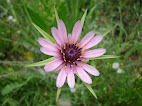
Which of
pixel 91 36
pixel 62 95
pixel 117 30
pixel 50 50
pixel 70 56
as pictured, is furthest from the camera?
pixel 117 30

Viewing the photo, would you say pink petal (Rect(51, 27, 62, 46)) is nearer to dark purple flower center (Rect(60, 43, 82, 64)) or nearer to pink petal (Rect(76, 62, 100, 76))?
dark purple flower center (Rect(60, 43, 82, 64))

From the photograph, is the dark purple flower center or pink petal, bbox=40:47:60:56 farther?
the dark purple flower center

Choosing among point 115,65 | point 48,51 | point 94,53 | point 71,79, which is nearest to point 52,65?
point 48,51

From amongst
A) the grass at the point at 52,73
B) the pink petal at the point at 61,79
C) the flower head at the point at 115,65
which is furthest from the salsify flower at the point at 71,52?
the flower head at the point at 115,65

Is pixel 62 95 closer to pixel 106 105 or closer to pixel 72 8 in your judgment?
pixel 106 105

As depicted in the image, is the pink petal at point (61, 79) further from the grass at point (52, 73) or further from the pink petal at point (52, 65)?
the grass at point (52, 73)

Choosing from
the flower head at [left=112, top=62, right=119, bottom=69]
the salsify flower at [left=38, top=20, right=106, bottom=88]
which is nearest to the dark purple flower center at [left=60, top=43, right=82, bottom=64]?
the salsify flower at [left=38, top=20, right=106, bottom=88]

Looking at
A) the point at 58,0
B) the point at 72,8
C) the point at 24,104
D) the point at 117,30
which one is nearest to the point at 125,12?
the point at 117,30

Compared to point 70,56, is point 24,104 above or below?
below
